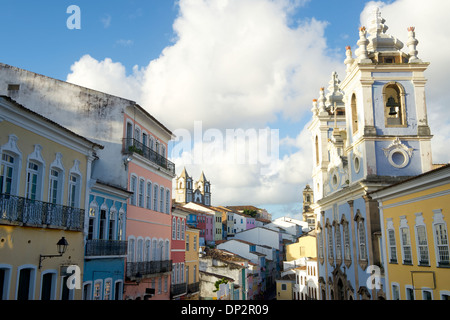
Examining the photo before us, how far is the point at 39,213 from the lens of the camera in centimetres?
1496

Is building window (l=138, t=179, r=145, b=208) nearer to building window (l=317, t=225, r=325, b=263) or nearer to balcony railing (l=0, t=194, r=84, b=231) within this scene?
balcony railing (l=0, t=194, r=84, b=231)

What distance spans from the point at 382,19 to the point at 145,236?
19472mm

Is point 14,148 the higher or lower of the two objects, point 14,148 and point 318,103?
the lower

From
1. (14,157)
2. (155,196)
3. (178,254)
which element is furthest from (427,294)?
(178,254)

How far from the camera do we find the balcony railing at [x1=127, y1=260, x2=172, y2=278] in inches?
932

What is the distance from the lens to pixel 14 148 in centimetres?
1411

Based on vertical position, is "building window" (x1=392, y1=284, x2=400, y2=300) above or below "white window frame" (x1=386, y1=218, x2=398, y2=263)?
below

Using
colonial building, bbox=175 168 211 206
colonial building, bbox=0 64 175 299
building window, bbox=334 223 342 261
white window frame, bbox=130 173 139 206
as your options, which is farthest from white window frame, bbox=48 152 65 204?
colonial building, bbox=175 168 211 206

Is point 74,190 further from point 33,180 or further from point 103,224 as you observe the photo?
point 103,224

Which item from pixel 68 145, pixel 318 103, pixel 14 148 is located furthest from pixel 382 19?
pixel 14 148

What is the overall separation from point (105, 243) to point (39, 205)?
19.1 feet

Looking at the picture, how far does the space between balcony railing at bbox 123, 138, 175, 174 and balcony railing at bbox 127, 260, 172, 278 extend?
5.72 meters

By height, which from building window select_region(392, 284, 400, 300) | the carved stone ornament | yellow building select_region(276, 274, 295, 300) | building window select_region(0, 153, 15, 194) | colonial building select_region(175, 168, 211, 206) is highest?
colonial building select_region(175, 168, 211, 206)

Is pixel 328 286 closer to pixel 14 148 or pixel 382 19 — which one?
pixel 382 19
